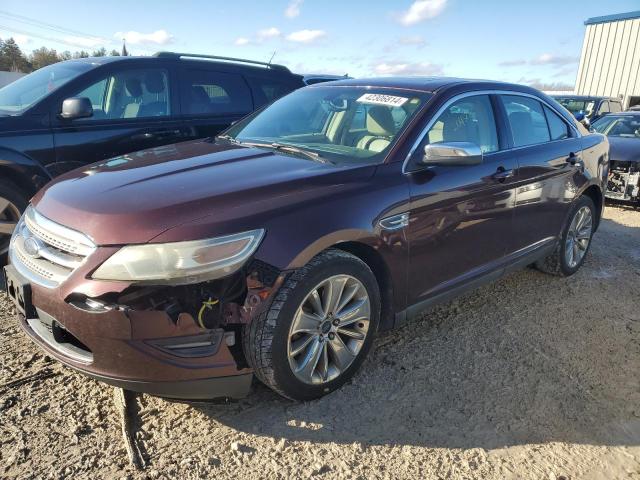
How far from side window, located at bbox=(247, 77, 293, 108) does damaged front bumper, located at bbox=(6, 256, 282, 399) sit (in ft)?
13.0

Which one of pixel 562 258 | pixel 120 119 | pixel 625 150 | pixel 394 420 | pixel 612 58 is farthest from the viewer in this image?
pixel 612 58

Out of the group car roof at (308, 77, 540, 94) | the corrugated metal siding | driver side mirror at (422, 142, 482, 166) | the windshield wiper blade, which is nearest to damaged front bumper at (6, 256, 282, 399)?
the windshield wiper blade

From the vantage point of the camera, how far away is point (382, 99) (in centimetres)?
348

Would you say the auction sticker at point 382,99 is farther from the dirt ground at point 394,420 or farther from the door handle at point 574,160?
the door handle at point 574,160

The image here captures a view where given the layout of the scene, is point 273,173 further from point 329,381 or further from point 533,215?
point 533,215

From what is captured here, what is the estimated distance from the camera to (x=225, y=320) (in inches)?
91.0

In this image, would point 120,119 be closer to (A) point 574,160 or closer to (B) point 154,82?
(B) point 154,82

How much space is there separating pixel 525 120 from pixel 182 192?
9.56 ft

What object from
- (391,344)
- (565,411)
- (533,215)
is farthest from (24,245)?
(533,215)

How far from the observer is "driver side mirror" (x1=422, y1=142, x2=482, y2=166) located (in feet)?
9.76

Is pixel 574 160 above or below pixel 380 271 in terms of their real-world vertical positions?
above

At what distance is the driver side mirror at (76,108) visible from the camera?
427cm

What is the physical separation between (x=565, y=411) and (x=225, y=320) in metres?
1.92

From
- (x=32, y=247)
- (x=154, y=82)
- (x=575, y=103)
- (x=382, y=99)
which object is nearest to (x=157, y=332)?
(x=32, y=247)
